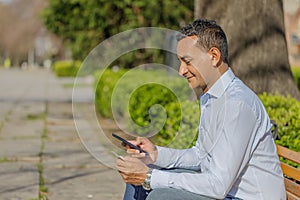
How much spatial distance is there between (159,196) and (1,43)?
9855cm

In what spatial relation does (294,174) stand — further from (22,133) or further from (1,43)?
(1,43)

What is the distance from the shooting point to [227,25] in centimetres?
793

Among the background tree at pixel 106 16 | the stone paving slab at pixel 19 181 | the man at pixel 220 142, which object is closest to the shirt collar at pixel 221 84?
the man at pixel 220 142

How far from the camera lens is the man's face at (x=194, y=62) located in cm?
289

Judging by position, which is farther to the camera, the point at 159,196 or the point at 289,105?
the point at 289,105

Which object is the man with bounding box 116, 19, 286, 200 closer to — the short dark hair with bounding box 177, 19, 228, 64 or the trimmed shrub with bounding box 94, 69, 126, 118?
the short dark hair with bounding box 177, 19, 228, 64

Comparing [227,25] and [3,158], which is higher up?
[227,25]

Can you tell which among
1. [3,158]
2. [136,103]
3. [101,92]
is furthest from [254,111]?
[101,92]

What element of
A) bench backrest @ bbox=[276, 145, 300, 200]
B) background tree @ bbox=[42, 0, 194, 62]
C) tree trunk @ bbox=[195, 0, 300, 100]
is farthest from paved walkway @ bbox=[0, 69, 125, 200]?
background tree @ bbox=[42, 0, 194, 62]

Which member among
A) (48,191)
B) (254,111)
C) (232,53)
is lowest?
(48,191)

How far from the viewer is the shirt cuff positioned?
2855 mm

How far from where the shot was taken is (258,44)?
7887mm

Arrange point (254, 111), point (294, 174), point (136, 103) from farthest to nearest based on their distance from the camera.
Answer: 1. point (136, 103)
2. point (294, 174)
3. point (254, 111)

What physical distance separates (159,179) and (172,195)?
111 millimetres
